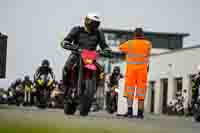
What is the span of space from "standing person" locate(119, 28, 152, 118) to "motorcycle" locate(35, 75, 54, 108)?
29.9 ft

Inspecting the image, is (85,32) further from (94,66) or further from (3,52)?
(3,52)

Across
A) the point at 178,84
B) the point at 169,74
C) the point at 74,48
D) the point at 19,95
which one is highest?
the point at 169,74

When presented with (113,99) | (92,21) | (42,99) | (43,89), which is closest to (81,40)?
(92,21)

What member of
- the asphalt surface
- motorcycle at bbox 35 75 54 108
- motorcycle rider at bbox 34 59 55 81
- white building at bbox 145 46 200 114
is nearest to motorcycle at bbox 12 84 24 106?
motorcycle at bbox 35 75 54 108

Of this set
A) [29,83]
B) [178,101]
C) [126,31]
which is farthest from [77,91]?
[126,31]

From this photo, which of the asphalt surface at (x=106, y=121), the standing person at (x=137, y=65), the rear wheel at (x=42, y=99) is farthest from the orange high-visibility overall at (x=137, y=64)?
the rear wheel at (x=42, y=99)

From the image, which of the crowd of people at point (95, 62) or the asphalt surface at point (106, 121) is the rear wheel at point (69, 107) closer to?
the crowd of people at point (95, 62)

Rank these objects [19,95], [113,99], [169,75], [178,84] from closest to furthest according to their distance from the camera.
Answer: [113,99] < [19,95] < [178,84] < [169,75]

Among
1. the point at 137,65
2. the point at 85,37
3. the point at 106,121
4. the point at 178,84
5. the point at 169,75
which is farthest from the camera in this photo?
the point at 169,75

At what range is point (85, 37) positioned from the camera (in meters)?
13.8

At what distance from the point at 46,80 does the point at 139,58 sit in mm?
9512

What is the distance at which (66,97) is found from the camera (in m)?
14.2

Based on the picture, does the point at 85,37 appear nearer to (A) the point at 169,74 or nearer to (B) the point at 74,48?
(B) the point at 74,48

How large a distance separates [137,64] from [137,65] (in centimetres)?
2
